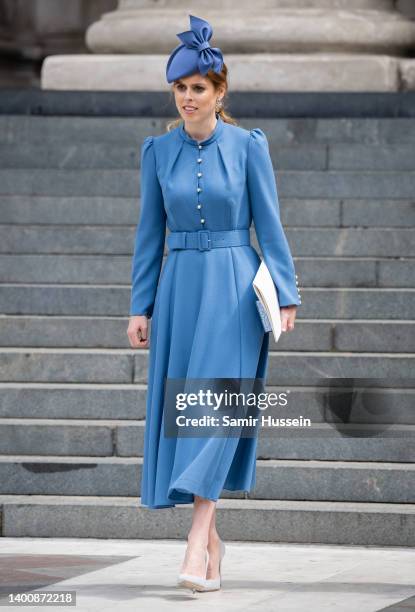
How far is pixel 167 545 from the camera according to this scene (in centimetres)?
730

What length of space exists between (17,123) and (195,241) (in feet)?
20.6

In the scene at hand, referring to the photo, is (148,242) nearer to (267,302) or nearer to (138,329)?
(138,329)

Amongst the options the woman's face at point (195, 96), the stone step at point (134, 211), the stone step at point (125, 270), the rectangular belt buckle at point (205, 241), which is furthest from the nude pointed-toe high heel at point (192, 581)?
the stone step at point (134, 211)

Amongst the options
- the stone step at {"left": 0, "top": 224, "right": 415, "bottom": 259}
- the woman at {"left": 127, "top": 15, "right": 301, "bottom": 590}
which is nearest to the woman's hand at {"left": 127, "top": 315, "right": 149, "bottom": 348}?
the woman at {"left": 127, "top": 15, "right": 301, "bottom": 590}

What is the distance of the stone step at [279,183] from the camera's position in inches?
427

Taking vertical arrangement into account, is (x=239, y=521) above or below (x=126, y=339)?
below

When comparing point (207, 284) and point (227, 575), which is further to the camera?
point (227, 575)

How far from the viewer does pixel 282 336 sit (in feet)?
29.3

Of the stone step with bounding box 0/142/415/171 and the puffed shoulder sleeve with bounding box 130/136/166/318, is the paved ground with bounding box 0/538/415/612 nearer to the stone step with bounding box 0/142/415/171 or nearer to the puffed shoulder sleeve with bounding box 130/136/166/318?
the puffed shoulder sleeve with bounding box 130/136/166/318

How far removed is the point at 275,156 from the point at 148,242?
205 inches

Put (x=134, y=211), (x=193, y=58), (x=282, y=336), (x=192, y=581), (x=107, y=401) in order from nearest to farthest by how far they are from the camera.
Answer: (x=192, y=581) → (x=193, y=58) → (x=107, y=401) → (x=282, y=336) → (x=134, y=211)

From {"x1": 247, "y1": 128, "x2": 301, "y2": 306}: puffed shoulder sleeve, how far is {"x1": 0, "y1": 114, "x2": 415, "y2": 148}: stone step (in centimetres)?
553

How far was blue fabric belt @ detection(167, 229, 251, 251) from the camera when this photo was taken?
6215 millimetres

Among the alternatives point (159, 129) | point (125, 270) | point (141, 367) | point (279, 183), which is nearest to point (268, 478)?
point (141, 367)
